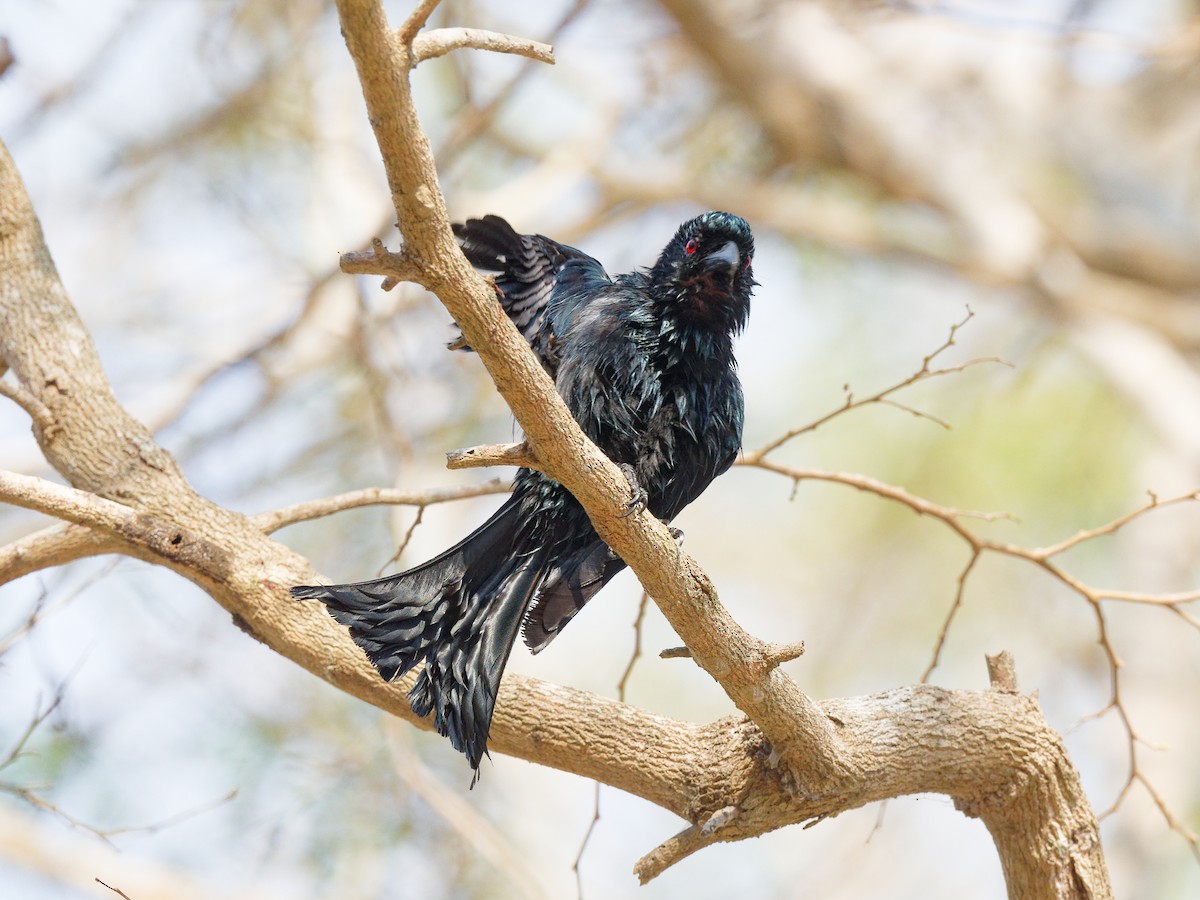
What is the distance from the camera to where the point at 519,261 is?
3.36m

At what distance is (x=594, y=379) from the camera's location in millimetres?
2848

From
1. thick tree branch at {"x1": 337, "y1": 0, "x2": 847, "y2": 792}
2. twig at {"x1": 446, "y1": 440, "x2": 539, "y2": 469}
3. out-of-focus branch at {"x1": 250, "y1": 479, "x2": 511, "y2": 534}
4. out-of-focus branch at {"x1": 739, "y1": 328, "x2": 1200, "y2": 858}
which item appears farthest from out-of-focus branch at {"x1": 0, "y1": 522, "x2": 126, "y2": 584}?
out-of-focus branch at {"x1": 739, "y1": 328, "x2": 1200, "y2": 858}

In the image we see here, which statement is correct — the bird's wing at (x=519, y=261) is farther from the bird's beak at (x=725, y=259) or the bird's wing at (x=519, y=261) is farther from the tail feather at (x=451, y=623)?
the tail feather at (x=451, y=623)

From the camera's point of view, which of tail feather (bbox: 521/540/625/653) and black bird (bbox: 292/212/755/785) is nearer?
black bird (bbox: 292/212/755/785)

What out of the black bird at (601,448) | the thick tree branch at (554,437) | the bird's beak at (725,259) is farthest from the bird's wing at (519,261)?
the thick tree branch at (554,437)

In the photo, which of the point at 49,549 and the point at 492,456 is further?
the point at 49,549

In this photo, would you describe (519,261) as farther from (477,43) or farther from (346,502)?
(477,43)

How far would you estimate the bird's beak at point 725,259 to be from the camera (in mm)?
2906

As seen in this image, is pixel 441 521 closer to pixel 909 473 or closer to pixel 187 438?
pixel 187 438

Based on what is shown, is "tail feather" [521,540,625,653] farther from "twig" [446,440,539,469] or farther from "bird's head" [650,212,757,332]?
"twig" [446,440,539,469]

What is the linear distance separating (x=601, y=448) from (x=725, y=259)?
560 mm

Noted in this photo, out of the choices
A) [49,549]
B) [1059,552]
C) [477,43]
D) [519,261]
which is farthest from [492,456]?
[1059,552]

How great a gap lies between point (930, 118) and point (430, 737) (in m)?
6.09

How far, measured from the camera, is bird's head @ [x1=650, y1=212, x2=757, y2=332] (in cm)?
293
